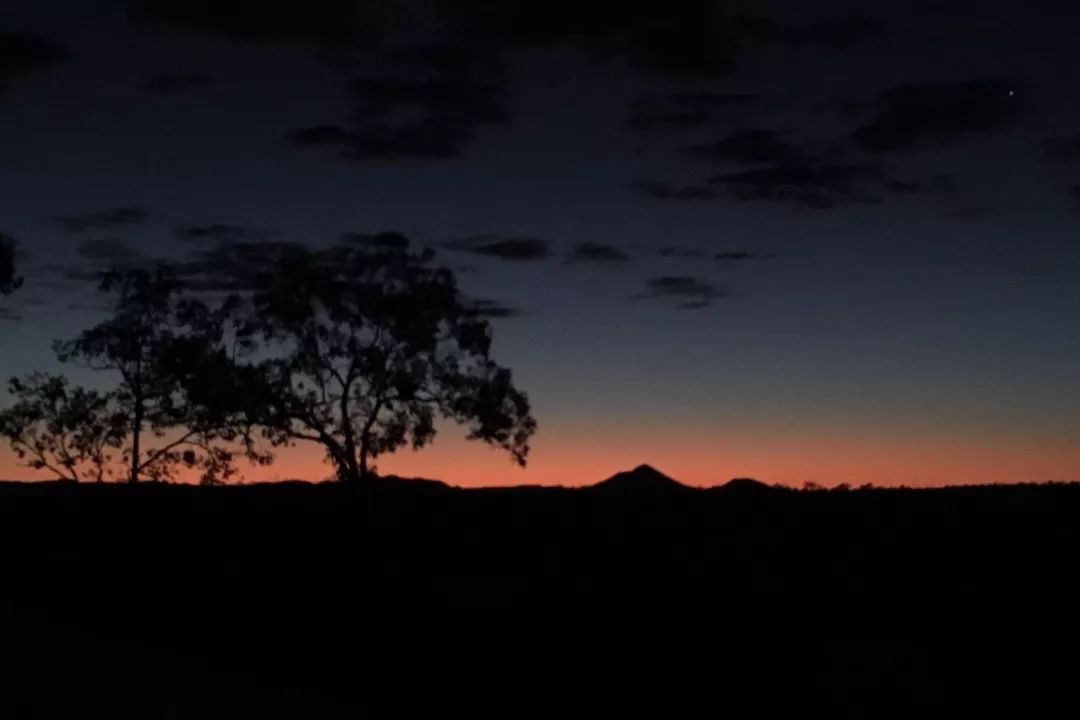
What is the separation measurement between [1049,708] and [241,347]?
3234 centimetres

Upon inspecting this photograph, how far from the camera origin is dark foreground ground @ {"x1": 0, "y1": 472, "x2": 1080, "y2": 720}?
46.6ft

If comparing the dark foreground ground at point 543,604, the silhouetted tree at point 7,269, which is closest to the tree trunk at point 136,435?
the silhouetted tree at point 7,269

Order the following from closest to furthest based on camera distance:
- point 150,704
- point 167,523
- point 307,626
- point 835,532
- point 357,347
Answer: point 150,704
point 307,626
point 835,532
point 167,523
point 357,347

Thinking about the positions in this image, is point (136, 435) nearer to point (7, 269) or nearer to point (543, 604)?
point (7, 269)

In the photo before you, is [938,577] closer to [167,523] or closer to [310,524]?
[310,524]

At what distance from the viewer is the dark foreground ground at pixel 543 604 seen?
14219 mm

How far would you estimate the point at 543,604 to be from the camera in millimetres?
15617

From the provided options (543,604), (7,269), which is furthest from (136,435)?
(543,604)

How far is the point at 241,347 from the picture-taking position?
4253 centimetres

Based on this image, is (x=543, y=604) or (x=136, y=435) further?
(x=136, y=435)

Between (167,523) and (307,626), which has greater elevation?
(167,523)

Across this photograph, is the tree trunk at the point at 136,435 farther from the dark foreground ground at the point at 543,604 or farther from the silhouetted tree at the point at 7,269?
the dark foreground ground at the point at 543,604

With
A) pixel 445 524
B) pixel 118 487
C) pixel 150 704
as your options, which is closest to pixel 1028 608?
pixel 445 524

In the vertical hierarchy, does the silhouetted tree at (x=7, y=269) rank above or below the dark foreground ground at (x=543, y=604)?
above
